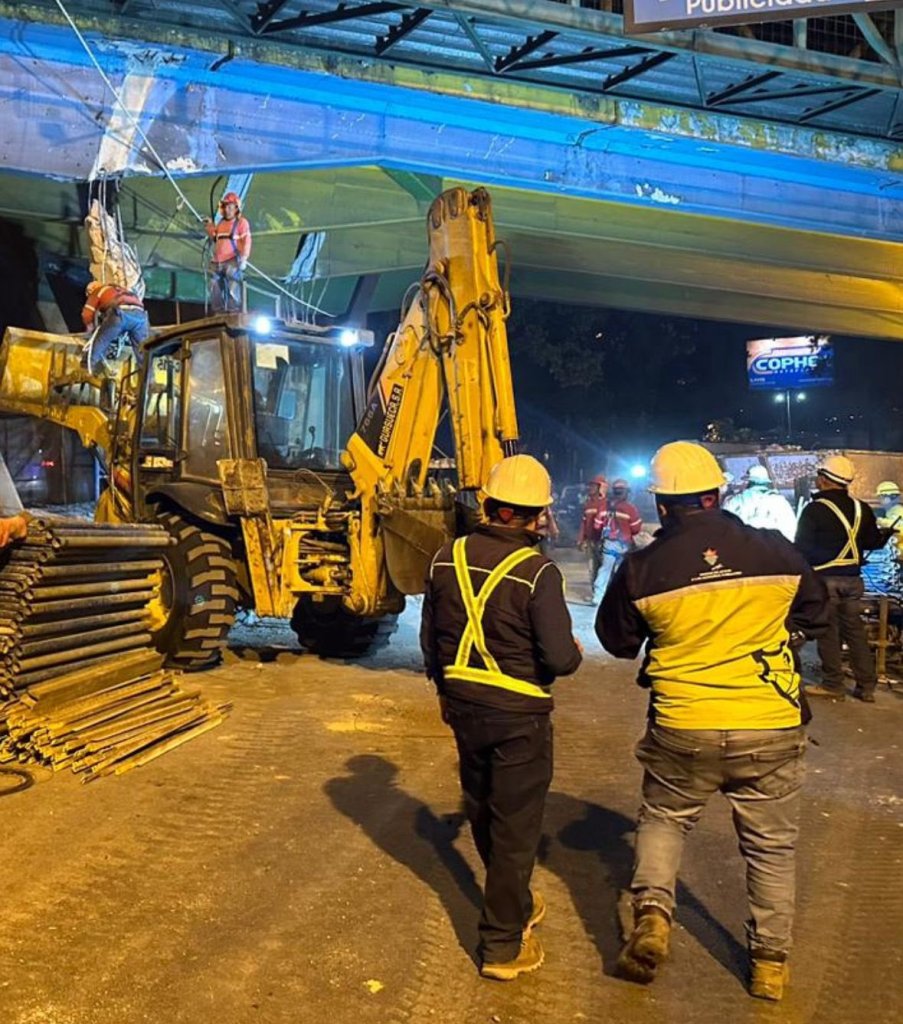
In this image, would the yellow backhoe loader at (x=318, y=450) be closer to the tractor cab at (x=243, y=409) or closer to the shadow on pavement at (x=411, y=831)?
the tractor cab at (x=243, y=409)

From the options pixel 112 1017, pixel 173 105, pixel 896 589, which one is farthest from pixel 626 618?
pixel 173 105

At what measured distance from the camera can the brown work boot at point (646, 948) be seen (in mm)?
3037

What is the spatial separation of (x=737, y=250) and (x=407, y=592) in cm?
1002

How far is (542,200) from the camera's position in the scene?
43.9 ft

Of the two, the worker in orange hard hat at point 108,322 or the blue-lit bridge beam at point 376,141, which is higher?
the blue-lit bridge beam at point 376,141

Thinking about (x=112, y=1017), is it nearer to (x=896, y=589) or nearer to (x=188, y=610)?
(x=188, y=610)

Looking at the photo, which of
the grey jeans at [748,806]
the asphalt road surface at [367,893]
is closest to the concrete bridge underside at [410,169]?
the asphalt road surface at [367,893]

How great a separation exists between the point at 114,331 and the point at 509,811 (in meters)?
7.99

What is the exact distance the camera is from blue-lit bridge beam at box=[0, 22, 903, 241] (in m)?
9.84

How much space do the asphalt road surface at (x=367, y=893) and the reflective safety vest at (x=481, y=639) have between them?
1013 millimetres

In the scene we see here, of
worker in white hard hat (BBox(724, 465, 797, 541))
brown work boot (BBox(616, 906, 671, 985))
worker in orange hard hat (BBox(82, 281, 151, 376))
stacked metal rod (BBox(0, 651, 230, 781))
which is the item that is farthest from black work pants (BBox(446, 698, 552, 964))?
worker in white hard hat (BBox(724, 465, 797, 541))

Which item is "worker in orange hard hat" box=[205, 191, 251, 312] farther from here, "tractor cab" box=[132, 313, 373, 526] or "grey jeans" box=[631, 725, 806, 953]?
"grey jeans" box=[631, 725, 806, 953]

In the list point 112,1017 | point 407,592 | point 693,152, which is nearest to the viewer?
point 112,1017

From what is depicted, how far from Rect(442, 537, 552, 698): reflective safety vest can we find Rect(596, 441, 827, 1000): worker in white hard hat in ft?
1.35
